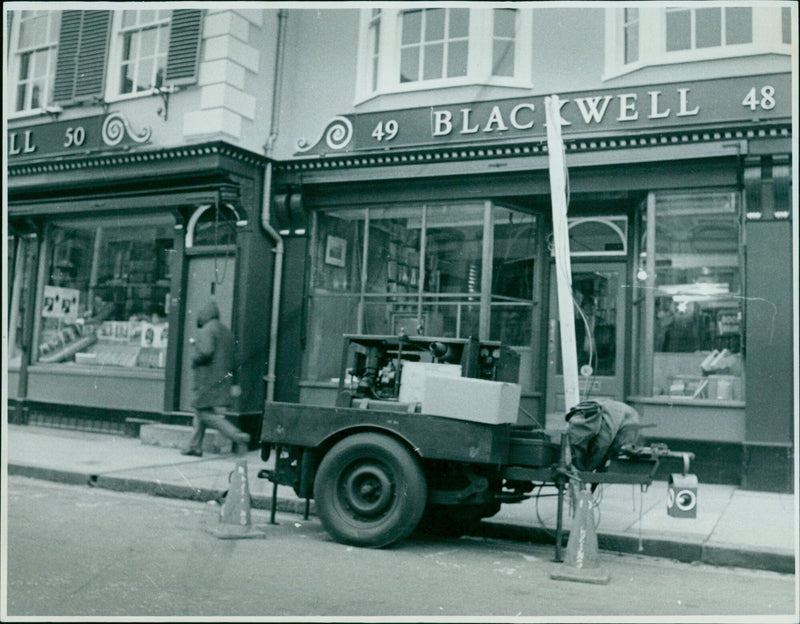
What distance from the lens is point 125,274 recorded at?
1254 cm

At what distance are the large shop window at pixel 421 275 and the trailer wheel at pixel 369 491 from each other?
13.1 ft

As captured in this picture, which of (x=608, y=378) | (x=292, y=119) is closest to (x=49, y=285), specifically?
(x=292, y=119)

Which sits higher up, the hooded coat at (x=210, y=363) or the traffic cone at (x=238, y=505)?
the hooded coat at (x=210, y=363)

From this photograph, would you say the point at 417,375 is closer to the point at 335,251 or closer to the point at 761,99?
the point at 335,251

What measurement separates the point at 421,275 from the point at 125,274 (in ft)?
15.8

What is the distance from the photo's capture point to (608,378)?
10312 millimetres

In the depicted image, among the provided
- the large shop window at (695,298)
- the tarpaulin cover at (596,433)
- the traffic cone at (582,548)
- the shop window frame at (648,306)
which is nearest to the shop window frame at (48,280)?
the shop window frame at (648,306)

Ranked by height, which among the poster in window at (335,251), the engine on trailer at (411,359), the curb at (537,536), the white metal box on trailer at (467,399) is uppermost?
the poster in window at (335,251)

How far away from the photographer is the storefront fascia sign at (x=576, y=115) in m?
8.98

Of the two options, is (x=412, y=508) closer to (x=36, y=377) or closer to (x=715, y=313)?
(x=715, y=313)

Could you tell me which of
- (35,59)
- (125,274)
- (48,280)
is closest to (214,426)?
(125,274)

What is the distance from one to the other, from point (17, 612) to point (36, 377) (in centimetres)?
900

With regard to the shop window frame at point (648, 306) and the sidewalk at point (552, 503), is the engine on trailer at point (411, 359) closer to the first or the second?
the sidewalk at point (552, 503)

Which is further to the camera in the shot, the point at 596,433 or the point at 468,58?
the point at 468,58
